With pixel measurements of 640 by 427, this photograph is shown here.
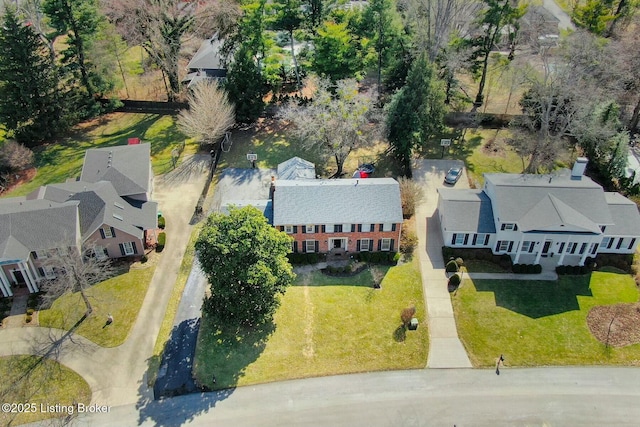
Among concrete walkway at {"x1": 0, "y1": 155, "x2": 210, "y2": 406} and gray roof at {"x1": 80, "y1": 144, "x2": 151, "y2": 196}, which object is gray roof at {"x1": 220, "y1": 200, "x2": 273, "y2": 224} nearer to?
concrete walkway at {"x1": 0, "y1": 155, "x2": 210, "y2": 406}

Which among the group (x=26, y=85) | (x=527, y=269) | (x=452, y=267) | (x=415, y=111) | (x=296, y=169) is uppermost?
(x=26, y=85)

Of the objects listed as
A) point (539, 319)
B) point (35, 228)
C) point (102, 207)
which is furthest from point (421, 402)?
point (35, 228)

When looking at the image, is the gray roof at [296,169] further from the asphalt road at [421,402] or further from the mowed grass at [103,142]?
the asphalt road at [421,402]

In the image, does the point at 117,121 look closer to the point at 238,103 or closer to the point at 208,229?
the point at 238,103

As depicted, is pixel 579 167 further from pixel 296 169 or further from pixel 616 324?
pixel 296 169

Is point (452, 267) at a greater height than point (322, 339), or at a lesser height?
greater

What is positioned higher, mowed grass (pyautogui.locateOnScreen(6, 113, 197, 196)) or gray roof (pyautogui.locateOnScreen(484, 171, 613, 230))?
gray roof (pyautogui.locateOnScreen(484, 171, 613, 230))

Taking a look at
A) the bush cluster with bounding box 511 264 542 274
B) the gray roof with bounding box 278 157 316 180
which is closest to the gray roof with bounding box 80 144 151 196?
the gray roof with bounding box 278 157 316 180
